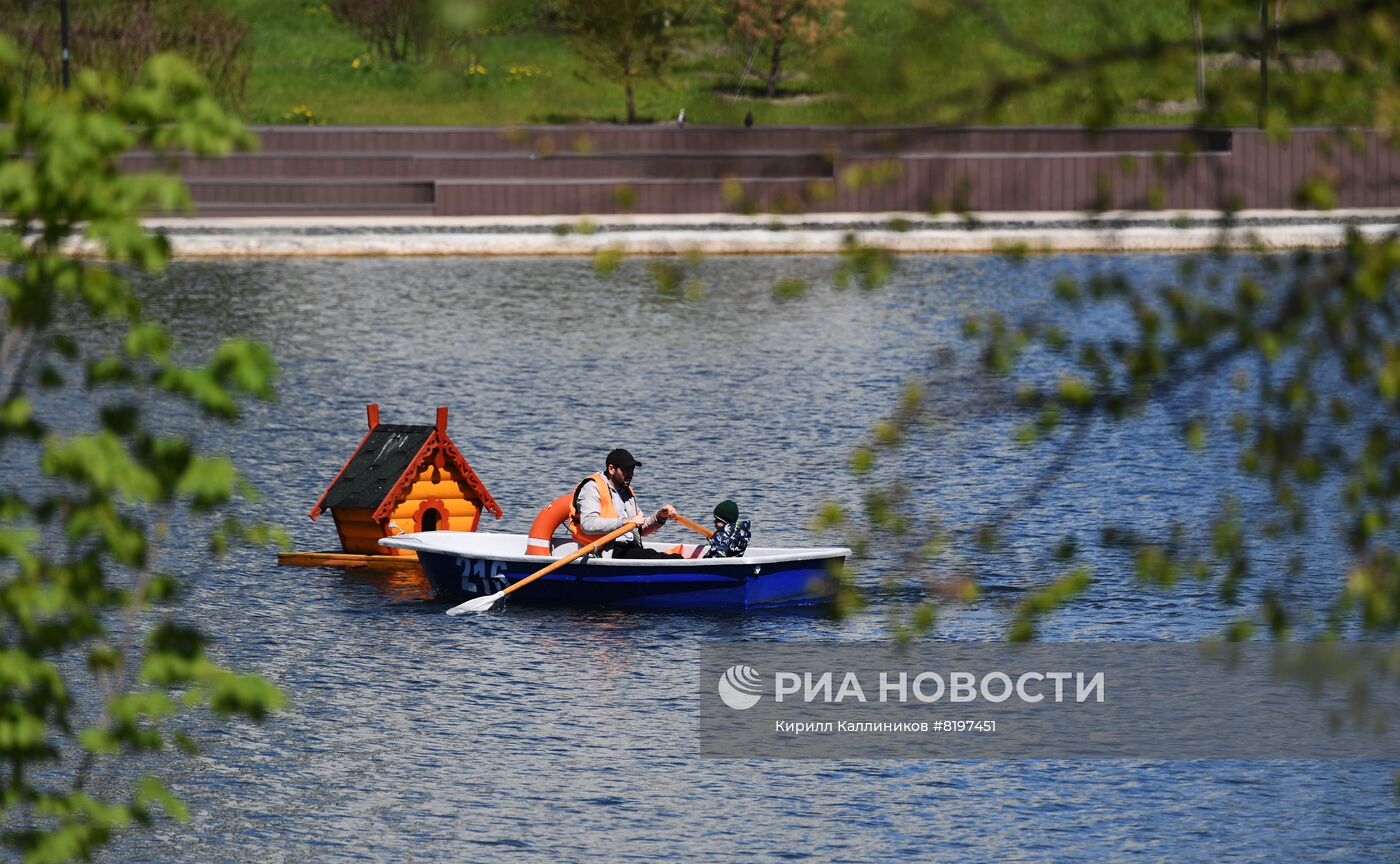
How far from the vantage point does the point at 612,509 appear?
1889cm

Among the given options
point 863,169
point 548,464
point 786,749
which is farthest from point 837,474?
point 863,169

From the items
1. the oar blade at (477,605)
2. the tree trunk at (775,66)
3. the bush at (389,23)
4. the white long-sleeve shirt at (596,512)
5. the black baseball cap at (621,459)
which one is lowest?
the oar blade at (477,605)

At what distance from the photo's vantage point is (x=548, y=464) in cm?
2611

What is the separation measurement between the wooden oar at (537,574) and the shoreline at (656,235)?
25.3m

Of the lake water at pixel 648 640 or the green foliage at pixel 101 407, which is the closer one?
the green foliage at pixel 101 407

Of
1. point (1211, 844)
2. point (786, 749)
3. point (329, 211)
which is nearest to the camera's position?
point (1211, 844)

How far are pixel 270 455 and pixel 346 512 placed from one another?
5.67m

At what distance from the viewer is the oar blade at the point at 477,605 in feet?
62.4

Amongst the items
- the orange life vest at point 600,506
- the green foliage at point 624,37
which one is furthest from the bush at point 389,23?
the orange life vest at point 600,506

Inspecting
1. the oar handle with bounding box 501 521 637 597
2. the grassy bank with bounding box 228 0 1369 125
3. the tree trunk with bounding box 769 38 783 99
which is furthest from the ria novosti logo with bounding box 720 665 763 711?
the tree trunk with bounding box 769 38 783 99

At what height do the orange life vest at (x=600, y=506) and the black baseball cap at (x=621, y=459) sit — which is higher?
the black baseball cap at (x=621, y=459)

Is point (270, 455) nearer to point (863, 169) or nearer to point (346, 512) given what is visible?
point (346, 512)

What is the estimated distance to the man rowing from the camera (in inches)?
736

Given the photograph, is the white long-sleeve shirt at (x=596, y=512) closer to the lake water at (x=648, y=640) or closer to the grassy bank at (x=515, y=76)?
the lake water at (x=648, y=640)
